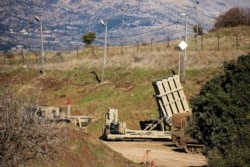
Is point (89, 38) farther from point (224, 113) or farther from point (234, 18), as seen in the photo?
point (224, 113)

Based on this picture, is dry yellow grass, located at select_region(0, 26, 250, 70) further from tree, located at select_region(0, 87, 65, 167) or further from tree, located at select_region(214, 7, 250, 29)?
tree, located at select_region(0, 87, 65, 167)

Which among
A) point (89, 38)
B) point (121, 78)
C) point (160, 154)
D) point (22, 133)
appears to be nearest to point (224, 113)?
point (22, 133)

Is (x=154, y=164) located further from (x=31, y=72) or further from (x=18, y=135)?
(x=31, y=72)

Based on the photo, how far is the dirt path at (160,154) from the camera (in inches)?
1102

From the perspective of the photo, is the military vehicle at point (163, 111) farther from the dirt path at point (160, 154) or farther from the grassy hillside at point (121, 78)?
the grassy hillside at point (121, 78)

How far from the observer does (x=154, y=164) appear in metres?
27.2

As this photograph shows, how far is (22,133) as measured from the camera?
1842 cm

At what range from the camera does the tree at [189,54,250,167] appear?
759 inches

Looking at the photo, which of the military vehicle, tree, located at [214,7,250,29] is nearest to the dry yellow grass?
tree, located at [214,7,250,29]

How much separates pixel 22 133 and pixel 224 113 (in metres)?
7.81

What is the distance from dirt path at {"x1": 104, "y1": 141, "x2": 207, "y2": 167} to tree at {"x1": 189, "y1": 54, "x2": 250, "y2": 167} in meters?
5.46

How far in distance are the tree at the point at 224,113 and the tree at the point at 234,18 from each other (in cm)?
7471

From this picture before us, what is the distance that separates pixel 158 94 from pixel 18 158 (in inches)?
699

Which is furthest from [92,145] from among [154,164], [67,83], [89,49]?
[89,49]
